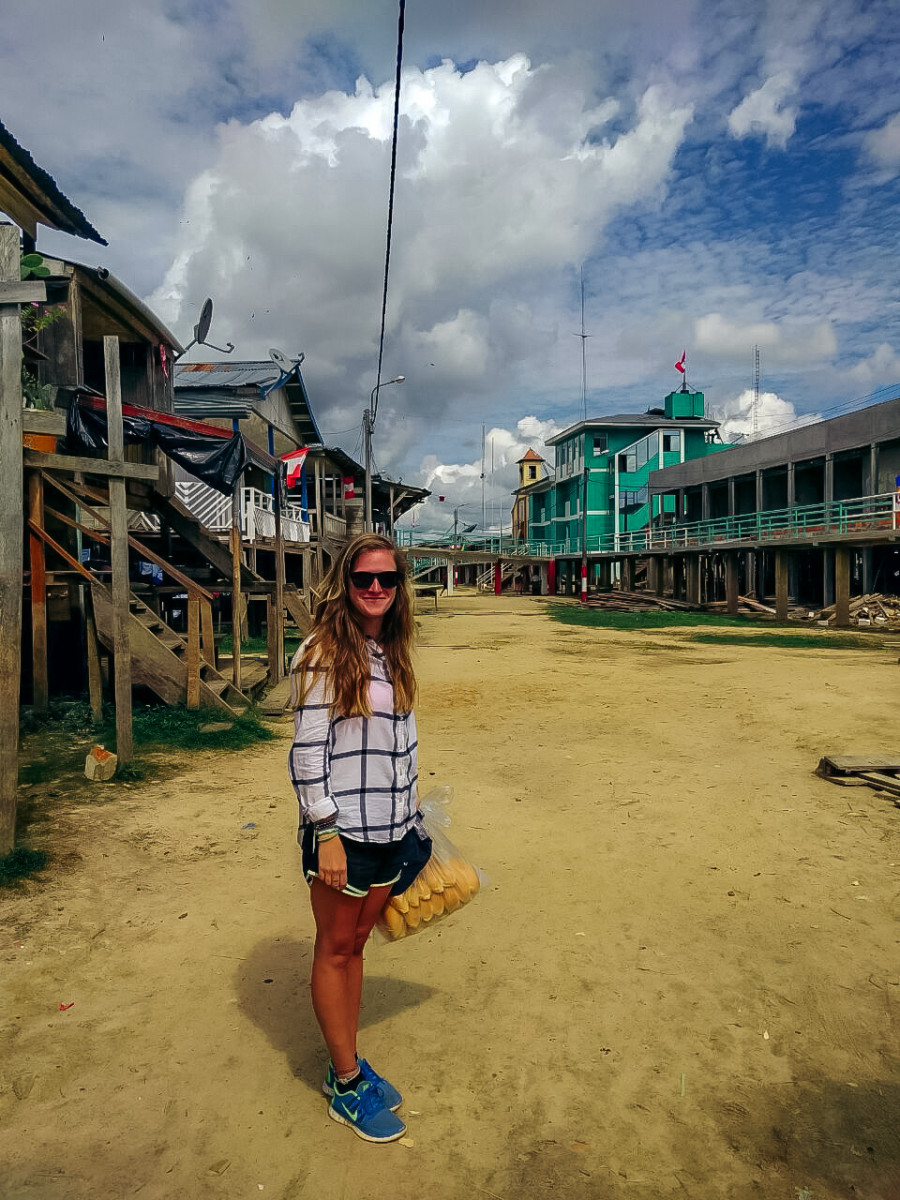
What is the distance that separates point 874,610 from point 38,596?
80.8ft

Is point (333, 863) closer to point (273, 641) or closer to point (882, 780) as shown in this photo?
point (882, 780)

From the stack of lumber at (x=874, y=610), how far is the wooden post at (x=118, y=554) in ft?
77.1

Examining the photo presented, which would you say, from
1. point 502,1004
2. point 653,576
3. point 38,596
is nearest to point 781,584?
point 653,576

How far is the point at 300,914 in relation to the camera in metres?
4.16

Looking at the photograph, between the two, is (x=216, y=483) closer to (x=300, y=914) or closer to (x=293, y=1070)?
(x=300, y=914)

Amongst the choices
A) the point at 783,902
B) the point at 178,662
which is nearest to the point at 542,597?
the point at 178,662

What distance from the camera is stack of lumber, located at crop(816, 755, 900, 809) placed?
627 centimetres

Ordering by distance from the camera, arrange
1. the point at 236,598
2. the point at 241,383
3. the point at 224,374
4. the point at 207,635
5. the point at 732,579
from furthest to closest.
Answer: the point at 732,579 < the point at 224,374 < the point at 241,383 < the point at 236,598 < the point at 207,635

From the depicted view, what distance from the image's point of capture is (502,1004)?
10.8 ft

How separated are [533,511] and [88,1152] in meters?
64.4

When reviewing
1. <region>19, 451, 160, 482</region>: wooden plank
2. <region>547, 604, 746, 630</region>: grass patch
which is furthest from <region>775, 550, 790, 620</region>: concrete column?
<region>19, 451, 160, 482</region>: wooden plank

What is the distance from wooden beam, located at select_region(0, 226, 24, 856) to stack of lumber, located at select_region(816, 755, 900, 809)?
20.4 feet

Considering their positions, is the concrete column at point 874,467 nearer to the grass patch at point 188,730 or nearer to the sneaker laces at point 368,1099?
the grass patch at point 188,730

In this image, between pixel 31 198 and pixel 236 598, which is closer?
pixel 31 198
